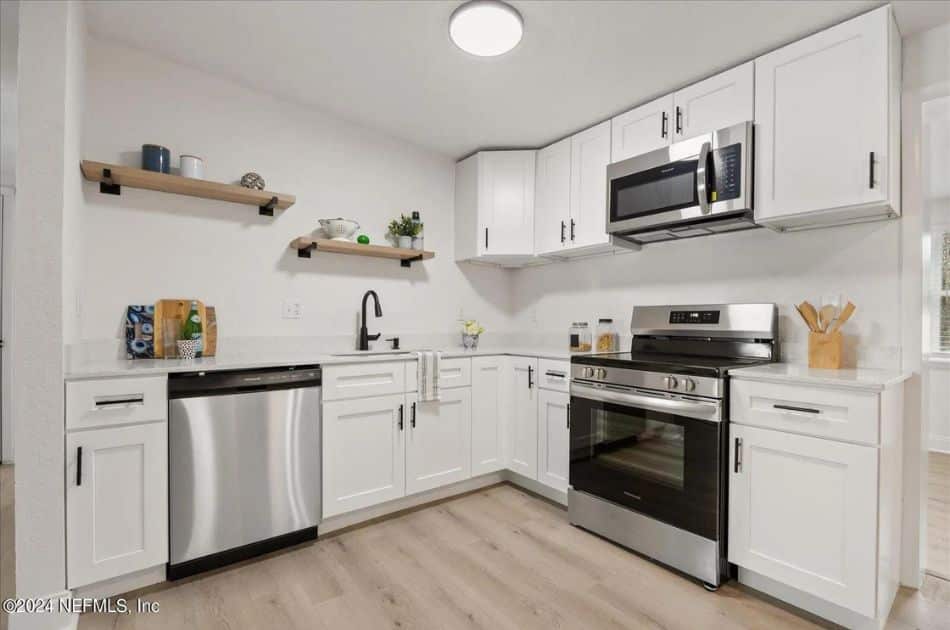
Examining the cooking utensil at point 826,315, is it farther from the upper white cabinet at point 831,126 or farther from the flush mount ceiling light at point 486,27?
the flush mount ceiling light at point 486,27

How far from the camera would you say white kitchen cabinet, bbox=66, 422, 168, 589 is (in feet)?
5.76

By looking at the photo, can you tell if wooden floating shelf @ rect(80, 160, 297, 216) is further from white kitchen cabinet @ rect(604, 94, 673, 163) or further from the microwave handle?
the microwave handle

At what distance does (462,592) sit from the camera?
1.99 metres

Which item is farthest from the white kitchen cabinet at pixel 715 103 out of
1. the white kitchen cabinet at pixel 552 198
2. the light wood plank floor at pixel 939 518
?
the light wood plank floor at pixel 939 518

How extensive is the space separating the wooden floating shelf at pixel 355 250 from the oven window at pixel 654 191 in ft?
4.29

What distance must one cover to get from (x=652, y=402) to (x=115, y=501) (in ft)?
7.69

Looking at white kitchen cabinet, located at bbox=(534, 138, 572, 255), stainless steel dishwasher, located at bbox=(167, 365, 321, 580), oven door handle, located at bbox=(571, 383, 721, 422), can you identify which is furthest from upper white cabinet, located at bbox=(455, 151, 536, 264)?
stainless steel dishwasher, located at bbox=(167, 365, 321, 580)

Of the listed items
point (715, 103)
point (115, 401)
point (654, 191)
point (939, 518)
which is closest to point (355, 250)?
point (115, 401)

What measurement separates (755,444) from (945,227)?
388 centimetres

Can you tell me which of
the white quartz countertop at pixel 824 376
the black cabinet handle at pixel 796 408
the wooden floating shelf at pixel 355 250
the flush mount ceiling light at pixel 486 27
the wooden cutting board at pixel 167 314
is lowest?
the black cabinet handle at pixel 796 408

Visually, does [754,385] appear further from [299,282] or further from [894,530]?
[299,282]

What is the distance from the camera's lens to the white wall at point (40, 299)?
1639mm

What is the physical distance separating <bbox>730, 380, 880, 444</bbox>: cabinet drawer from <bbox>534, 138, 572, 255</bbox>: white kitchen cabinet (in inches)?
62.4

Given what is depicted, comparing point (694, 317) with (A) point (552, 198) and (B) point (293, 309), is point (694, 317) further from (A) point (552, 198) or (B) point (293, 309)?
(B) point (293, 309)
